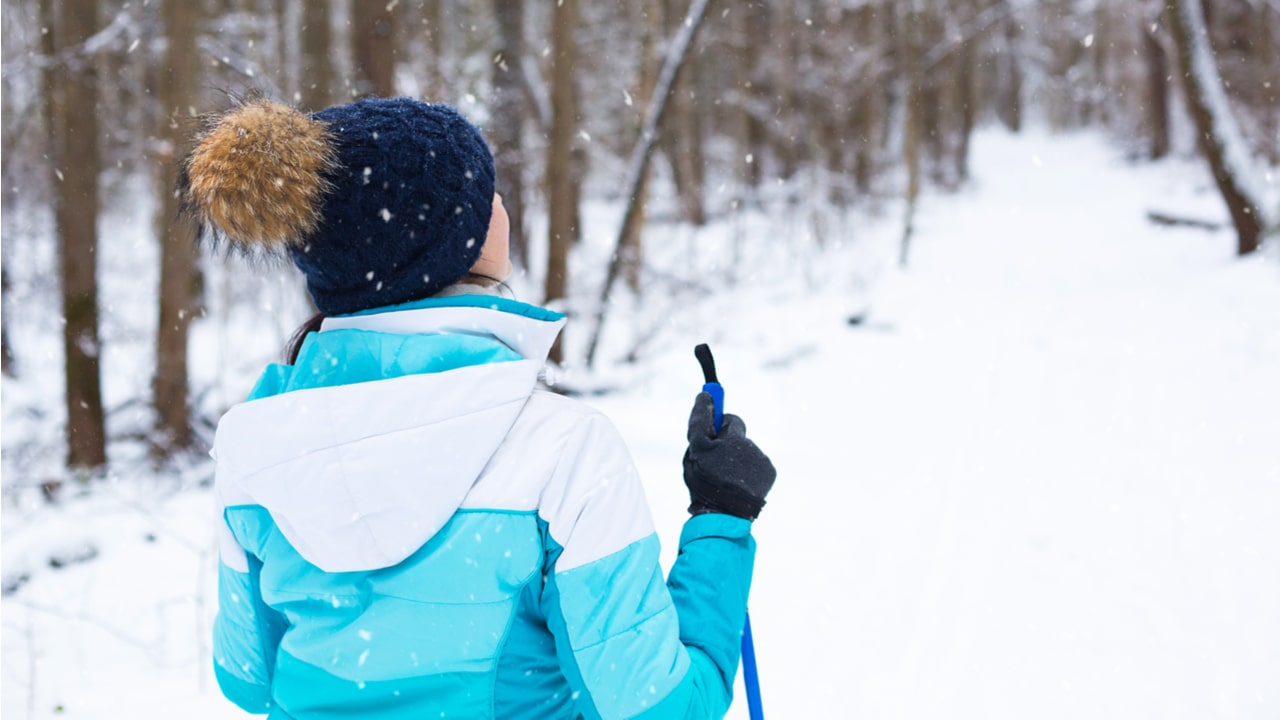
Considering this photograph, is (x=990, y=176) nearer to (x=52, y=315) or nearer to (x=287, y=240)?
(x=52, y=315)

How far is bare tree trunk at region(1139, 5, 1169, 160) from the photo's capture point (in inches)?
772

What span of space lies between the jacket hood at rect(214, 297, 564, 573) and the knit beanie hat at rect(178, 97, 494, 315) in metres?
0.10

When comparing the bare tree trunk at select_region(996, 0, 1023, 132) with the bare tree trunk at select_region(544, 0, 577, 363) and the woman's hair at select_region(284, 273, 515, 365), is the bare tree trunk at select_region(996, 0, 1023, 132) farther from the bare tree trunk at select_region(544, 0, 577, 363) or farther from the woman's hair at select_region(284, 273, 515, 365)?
the woman's hair at select_region(284, 273, 515, 365)

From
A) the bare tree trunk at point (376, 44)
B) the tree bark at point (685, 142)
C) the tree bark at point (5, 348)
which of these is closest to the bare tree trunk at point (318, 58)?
the bare tree trunk at point (376, 44)

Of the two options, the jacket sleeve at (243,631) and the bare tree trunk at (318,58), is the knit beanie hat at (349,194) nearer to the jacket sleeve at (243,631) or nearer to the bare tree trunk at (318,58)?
the jacket sleeve at (243,631)

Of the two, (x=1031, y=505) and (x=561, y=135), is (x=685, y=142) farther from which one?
(x=1031, y=505)

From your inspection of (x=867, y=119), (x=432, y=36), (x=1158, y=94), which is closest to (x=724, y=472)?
(x=432, y=36)

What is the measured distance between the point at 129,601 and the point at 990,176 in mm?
24889

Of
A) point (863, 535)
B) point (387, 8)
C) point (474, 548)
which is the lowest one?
point (863, 535)

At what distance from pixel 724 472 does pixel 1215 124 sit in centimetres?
908

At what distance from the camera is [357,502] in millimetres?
1195

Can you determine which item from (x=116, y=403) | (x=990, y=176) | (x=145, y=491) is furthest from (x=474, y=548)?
(x=990, y=176)

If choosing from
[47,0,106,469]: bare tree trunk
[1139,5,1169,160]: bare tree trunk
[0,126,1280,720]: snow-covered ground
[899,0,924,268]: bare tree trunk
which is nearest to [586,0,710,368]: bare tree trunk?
[0,126,1280,720]: snow-covered ground

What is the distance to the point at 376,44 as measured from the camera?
589 centimetres
